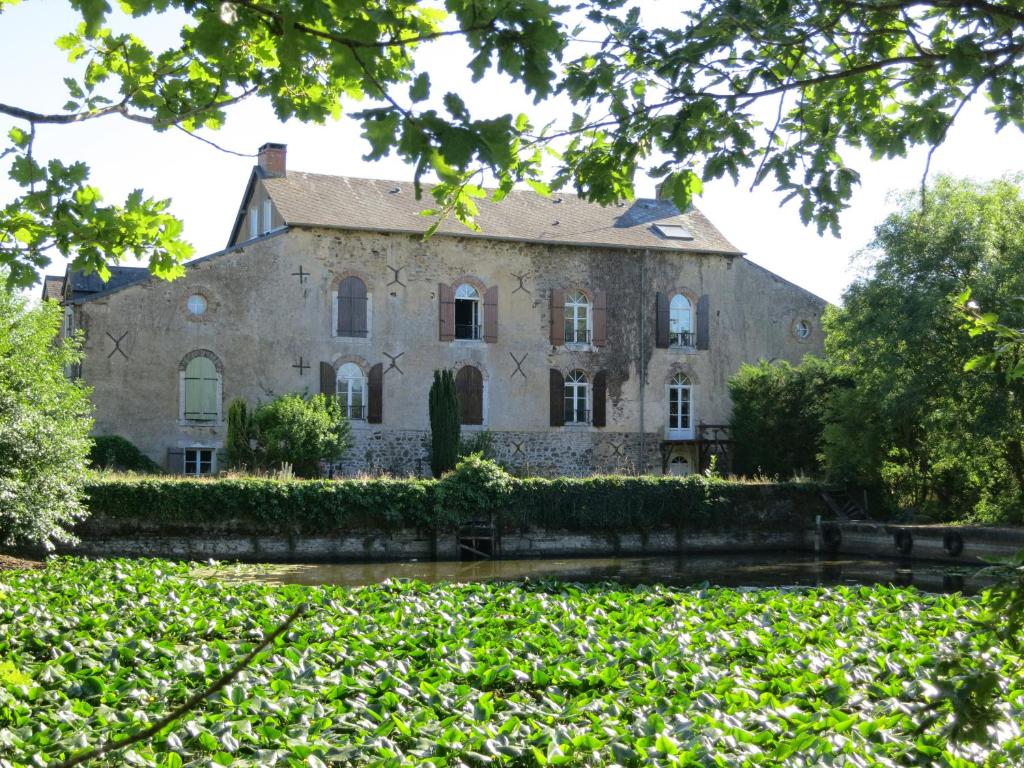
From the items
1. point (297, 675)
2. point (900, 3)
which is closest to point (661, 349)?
point (297, 675)

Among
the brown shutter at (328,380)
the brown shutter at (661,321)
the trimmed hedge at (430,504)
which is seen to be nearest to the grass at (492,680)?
the trimmed hedge at (430,504)

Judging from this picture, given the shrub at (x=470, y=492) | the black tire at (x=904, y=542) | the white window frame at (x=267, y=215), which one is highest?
the white window frame at (x=267, y=215)

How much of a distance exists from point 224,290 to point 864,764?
2278 centimetres

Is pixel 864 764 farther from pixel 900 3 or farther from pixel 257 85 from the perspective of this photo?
pixel 257 85

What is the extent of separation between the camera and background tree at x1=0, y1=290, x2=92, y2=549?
15539 mm

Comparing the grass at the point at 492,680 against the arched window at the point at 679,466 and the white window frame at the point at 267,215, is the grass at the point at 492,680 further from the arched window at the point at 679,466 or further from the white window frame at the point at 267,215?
the arched window at the point at 679,466

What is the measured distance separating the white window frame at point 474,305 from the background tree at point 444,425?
1.96 metres

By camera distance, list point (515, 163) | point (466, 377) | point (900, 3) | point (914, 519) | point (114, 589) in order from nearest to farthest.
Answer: point (900, 3) → point (515, 163) → point (114, 589) → point (914, 519) → point (466, 377)

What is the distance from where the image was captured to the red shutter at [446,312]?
27.6 meters

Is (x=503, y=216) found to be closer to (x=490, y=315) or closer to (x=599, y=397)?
(x=490, y=315)

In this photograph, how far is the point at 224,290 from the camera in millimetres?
25594

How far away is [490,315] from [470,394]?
83.3 inches

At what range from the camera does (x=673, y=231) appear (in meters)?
30.6

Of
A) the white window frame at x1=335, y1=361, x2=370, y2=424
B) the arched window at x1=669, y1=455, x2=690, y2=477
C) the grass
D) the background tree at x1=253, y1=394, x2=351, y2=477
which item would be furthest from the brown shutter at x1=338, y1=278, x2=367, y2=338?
the grass
